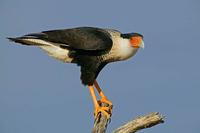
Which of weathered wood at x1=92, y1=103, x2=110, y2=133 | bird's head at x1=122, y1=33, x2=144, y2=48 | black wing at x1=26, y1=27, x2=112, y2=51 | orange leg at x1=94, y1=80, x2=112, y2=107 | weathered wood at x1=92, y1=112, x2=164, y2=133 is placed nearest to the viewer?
weathered wood at x1=92, y1=112, x2=164, y2=133

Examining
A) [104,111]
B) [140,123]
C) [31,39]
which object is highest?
[31,39]

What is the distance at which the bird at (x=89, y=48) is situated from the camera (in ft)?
27.5

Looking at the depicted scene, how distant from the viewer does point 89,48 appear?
8492 mm

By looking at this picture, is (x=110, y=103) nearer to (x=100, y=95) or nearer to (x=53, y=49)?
(x=100, y=95)

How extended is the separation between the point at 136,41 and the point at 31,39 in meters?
1.70

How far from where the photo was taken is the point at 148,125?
641 centimetres

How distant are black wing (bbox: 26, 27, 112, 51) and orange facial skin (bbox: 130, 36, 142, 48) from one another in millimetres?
372

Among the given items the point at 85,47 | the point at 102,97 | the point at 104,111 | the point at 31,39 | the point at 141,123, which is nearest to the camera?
the point at 141,123

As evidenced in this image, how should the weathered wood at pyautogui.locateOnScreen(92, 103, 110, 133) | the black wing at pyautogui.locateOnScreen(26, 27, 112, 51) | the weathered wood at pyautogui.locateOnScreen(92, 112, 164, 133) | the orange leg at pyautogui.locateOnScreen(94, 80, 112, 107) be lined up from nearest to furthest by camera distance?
the weathered wood at pyautogui.locateOnScreen(92, 112, 164, 133) < the weathered wood at pyautogui.locateOnScreen(92, 103, 110, 133) < the orange leg at pyautogui.locateOnScreen(94, 80, 112, 107) < the black wing at pyautogui.locateOnScreen(26, 27, 112, 51)

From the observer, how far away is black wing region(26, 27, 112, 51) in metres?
8.45

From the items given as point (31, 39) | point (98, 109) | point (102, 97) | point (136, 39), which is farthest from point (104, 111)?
A: point (31, 39)

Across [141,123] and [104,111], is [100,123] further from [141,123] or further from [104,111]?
[141,123]

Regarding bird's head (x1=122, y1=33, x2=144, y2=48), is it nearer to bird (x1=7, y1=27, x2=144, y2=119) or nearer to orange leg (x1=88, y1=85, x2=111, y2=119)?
bird (x1=7, y1=27, x2=144, y2=119)

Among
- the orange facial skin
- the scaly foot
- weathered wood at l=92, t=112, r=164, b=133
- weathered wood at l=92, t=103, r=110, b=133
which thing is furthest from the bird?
weathered wood at l=92, t=112, r=164, b=133
